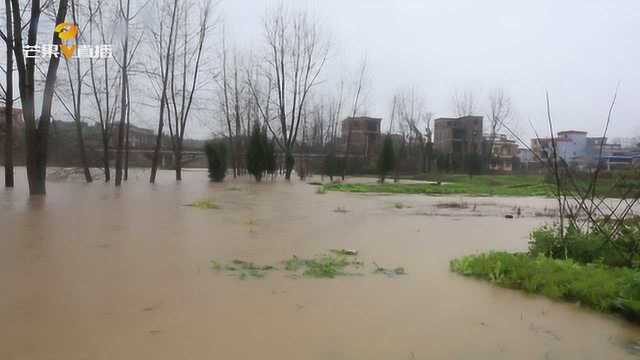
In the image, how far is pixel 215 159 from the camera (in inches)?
959

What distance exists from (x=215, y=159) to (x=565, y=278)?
2154cm

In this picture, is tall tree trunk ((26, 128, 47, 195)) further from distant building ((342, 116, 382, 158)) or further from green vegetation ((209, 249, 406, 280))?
distant building ((342, 116, 382, 158))

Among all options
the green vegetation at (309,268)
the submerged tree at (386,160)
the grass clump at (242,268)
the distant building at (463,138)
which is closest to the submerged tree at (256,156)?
the submerged tree at (386,160)

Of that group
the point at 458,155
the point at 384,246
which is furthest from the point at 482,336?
the point at 458,155

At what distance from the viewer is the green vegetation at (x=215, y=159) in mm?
24175

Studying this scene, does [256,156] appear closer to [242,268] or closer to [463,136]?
[242,268]

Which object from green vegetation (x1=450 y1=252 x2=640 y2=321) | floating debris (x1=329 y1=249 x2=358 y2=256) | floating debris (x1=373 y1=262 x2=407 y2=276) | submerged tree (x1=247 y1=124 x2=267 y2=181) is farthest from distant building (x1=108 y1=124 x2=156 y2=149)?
green vegetation (x1=450 y1=252 x2=640 y2=321)

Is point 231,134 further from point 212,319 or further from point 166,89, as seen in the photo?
point 212,319

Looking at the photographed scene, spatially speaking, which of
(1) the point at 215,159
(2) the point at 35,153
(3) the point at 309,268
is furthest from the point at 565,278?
(1) the point at 215,159

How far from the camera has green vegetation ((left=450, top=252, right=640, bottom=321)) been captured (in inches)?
141

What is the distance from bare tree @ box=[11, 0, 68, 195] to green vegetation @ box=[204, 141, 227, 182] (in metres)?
12.6

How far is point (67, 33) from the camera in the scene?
41.2 ft

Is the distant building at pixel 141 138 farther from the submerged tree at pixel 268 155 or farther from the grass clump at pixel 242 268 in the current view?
the grass clump at pixel 242 268

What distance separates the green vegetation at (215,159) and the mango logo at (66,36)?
405 inches
